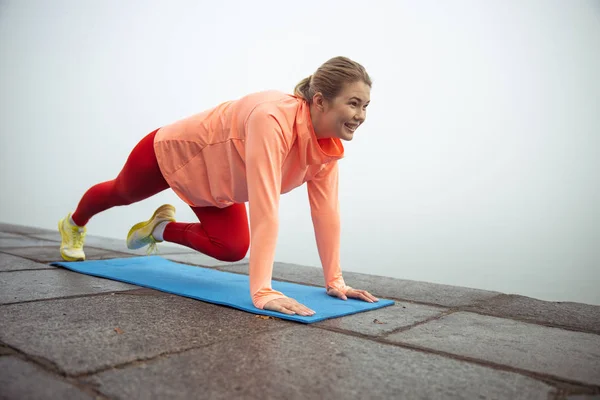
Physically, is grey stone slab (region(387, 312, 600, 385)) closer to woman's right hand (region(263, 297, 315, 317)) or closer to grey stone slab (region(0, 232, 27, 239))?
woman's right hand (region(263, 297, 315, 317))

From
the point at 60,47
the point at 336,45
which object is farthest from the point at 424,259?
the point at 60,47

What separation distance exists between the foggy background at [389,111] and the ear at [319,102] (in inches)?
40.4

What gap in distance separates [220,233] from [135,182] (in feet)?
1.33

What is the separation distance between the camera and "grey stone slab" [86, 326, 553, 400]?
1068mm

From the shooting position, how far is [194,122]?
2113 millimetres

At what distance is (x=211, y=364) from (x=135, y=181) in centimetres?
123

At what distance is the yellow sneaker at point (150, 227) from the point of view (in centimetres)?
252

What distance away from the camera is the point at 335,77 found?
1807 millimetres

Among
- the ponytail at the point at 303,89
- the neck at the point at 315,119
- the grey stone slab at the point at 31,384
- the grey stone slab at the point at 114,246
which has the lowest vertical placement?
the grey stone slab at the point at 31,384

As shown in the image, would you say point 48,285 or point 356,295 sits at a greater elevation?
point 356,295

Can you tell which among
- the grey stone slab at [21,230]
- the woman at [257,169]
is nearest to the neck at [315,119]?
the woman at [257,169]

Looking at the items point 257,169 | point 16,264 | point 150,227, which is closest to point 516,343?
point 257,169

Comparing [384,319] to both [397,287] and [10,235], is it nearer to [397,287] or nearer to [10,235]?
[397,287]

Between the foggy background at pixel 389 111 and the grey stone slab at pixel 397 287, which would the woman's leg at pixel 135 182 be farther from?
the foggy background at pixel 389 111
